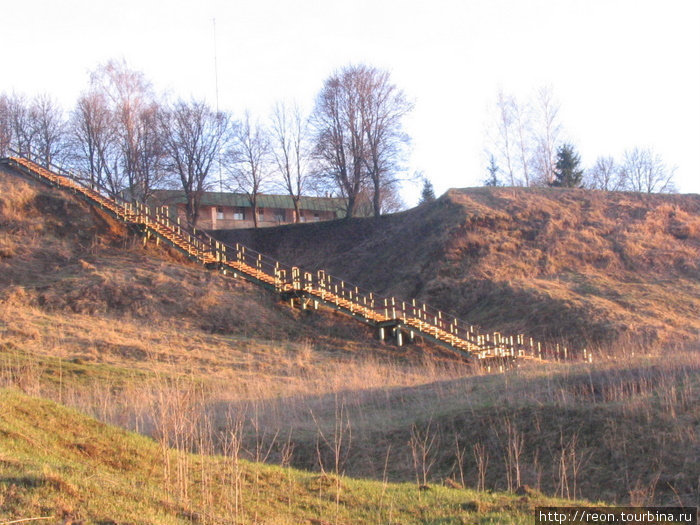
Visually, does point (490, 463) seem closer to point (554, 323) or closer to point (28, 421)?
point (28, 421)

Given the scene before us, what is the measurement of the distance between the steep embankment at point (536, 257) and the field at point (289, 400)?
0.24 meters

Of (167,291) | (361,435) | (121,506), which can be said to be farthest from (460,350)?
(121,506)

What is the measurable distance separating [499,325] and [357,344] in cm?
759

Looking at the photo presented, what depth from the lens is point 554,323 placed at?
34.2 meters

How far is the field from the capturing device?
848cm

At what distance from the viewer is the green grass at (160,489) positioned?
652cm

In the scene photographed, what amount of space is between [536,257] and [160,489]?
37.4m

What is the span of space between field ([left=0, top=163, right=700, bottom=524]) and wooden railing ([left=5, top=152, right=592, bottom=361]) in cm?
85

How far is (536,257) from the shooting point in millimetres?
42812

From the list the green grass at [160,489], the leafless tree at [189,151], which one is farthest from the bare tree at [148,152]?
the green grass at [160,489]

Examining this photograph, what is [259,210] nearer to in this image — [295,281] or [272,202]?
[272,202]

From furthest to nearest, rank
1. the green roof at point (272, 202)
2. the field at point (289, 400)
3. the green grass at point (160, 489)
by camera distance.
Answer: the green roof at point (272, 202) < the field at point (289, 400) < the green grass at point (160, 489)

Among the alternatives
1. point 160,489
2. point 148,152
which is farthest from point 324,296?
point 160,489

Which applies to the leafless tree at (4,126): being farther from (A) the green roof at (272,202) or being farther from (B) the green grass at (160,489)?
(B) the green grass at (160,489)
